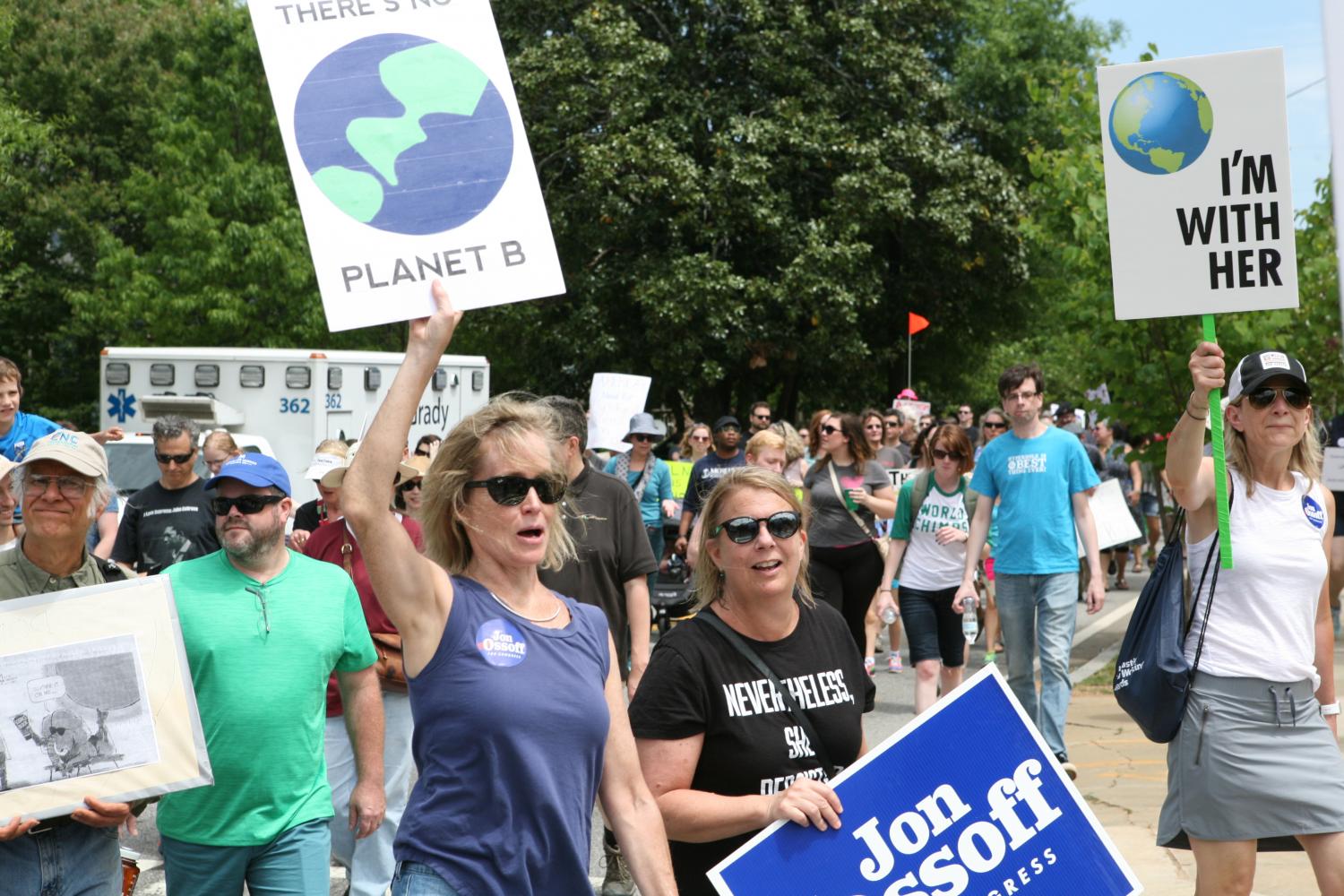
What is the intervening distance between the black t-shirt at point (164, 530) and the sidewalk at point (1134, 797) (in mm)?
4522

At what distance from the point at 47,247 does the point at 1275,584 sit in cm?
3576

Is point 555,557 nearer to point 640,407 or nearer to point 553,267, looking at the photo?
point 553,267

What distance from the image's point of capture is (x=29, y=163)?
116ft

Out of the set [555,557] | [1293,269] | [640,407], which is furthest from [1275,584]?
[640,407]

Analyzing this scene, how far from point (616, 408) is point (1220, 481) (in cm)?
1183

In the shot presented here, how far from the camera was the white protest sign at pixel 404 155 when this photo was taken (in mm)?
3504

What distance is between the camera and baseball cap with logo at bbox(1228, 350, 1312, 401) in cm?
466

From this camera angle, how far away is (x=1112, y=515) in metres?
13.5

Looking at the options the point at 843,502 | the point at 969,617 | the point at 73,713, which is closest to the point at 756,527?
the point at 73,713

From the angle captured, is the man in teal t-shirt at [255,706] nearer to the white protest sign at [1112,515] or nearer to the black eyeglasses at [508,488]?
the black eyeglasses at [508,488]

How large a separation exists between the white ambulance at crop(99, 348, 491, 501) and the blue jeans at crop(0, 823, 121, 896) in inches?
584

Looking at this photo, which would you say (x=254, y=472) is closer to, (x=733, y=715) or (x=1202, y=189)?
(x=733, y=715)

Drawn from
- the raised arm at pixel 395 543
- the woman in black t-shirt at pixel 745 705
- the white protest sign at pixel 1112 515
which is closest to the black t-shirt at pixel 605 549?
the woman in black t-shirt at pixel 745 705

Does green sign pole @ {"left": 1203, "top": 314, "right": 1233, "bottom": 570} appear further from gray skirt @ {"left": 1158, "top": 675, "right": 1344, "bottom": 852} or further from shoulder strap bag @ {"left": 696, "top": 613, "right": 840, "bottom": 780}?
shoulder strap bag @ {"left": 696, "top": 613, "right": 840, "bottom": 780}
